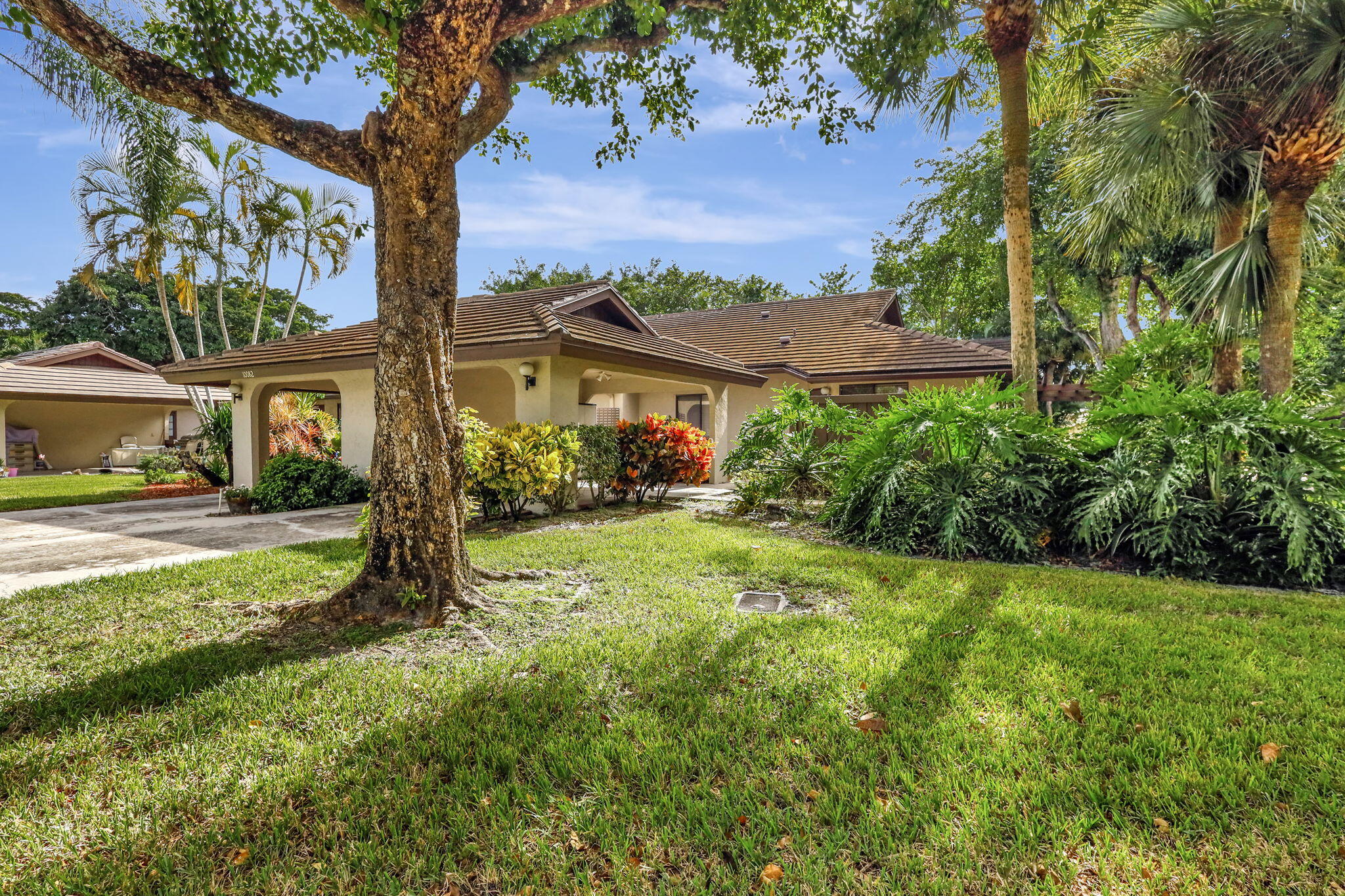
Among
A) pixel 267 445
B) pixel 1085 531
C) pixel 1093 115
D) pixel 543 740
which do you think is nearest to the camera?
pixel 543 740

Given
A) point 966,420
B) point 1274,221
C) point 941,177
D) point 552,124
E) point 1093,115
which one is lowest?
point 966,420

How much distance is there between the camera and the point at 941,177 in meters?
19.9

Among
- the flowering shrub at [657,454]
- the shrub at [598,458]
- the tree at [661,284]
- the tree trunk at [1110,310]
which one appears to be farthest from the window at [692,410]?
the tree at [661,284]

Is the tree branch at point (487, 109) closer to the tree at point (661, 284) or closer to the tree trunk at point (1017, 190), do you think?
the tree trunk at point (1017, 190)

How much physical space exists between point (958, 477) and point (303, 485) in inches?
410

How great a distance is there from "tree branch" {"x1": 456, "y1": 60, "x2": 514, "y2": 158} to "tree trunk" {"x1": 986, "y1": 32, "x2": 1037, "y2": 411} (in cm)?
640

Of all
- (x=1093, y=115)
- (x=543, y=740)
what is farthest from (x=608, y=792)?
(x=1093, y=115)

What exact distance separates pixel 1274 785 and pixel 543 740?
8.94 ft

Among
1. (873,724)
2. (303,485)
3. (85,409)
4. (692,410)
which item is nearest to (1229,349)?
(873,724)

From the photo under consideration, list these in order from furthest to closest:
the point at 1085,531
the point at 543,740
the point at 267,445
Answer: the point at 267,445, the point at 1085,531, the point at 543,740

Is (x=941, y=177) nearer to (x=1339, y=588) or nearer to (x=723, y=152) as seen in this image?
(x=723, y=152)

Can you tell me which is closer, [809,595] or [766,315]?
[809,595]

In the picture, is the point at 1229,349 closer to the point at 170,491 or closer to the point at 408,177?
the point at 408,177

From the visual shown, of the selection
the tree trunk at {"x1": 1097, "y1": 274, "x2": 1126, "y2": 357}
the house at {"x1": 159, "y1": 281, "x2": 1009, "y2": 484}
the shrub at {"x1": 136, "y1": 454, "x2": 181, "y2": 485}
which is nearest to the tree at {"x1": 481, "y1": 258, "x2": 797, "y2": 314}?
the house at {"x1": 159, "y1": 281, "x2": 1009, "y2": 484}
